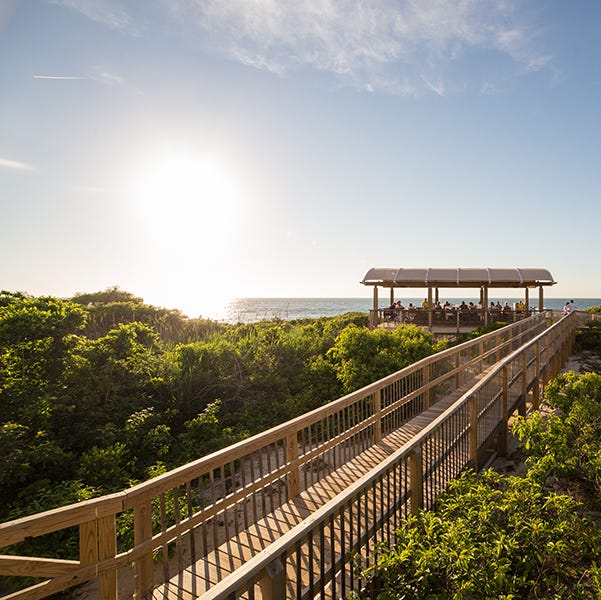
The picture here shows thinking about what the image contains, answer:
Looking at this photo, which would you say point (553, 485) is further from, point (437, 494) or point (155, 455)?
point (155, 455)

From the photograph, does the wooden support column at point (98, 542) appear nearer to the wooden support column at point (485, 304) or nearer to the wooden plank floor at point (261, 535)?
the wooden plank floor at point (261, 535)

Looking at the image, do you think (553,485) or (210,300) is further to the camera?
(210,300)

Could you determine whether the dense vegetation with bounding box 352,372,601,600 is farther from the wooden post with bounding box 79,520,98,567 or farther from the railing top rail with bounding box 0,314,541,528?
the wooden post with bounding box 79,520,98,567

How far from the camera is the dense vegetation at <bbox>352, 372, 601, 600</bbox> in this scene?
8.16ft

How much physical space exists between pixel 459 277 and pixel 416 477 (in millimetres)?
19183

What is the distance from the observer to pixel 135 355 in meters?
10.5

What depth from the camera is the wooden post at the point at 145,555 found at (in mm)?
3012

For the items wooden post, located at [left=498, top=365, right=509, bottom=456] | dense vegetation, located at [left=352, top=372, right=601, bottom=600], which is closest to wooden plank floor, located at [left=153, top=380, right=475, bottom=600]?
dense vegetation, located at [left=352, top=372, right=601, bottom=600]

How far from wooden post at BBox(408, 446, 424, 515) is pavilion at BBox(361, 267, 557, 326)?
54.0 feet

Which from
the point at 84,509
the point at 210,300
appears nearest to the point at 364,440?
the point at 84,509

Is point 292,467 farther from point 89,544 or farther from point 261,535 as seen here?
point 89,544

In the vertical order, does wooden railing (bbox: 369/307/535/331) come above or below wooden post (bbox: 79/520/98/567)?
above

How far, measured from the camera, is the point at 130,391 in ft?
32.2

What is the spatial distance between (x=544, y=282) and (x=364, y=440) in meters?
18.5
